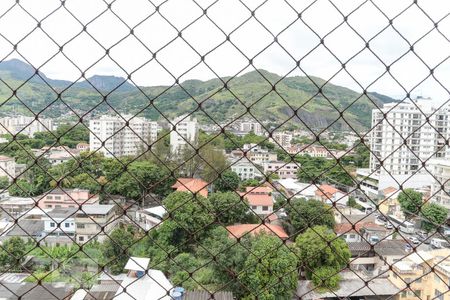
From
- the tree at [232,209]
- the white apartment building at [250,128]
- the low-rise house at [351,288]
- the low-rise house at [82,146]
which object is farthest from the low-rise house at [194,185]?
the white apartment building at [250,128]

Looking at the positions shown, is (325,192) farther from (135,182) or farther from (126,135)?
(135,182)

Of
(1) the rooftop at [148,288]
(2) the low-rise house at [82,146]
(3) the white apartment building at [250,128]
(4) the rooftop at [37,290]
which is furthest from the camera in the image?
(3) the white apartment building at [250,128]

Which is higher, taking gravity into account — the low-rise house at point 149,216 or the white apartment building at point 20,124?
the white apartment building at point 20,124

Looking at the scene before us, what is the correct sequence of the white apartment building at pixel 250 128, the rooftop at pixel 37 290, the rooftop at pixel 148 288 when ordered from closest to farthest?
the rooftop at pixel 148 288
the rooftop at pixel 37 290
the white apartment building at pixel 250 128

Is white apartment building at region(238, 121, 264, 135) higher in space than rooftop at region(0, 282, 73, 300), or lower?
higher

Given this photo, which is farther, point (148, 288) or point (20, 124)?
point (148, 288)

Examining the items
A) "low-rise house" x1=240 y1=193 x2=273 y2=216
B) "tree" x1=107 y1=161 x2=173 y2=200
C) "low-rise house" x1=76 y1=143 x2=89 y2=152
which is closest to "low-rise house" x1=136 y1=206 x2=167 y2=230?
"tree" x1=107 y1=161 x2=173 y2=200

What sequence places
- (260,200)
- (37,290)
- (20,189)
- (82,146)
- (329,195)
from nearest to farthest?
(20,189) → (329,195) → (37,290) → (260,200) → (82,146)

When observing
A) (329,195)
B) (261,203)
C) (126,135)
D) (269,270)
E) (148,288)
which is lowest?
(261,203)

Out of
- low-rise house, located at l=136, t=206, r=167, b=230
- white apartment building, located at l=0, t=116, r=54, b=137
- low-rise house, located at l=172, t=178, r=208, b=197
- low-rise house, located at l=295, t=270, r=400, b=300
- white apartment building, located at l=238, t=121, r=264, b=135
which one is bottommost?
low-rise house, located at l=295, t=270, r=400, b=300

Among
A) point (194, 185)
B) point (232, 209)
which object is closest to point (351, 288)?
point (232, 209)

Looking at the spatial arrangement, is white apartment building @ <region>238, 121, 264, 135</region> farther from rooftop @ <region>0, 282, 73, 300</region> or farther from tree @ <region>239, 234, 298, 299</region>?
rooftop @ <region>0, 282, 73, 300</region>

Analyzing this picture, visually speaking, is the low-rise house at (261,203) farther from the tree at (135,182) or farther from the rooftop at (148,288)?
the rooftop at (148,288)
